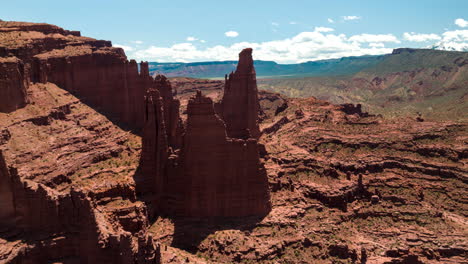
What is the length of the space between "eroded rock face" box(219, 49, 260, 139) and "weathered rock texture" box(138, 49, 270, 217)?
62.7 ft

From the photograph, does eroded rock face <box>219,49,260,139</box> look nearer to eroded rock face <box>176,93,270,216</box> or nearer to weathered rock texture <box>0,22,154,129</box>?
weathered rock texture <box>0,22,154,129</box>

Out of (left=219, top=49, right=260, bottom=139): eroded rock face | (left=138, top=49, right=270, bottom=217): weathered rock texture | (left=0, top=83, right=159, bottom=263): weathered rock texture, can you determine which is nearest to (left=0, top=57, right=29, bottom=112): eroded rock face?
(left=0, top=83, right=159, bottom=263): weathered rock texture

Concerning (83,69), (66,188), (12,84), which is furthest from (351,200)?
(12,84)

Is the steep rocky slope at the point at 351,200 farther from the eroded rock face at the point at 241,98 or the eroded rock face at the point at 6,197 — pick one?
the eroded rock face at the point at 6,197

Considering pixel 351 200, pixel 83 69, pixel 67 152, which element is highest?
pixel 83 69

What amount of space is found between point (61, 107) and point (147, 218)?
79.1ft

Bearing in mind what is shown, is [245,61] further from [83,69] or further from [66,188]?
[66,188]

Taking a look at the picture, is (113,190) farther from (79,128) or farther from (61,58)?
(61,58)

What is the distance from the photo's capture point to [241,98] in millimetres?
68000

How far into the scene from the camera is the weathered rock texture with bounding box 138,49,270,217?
46.2 m

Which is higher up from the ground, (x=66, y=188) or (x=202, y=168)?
(x=202, y=168)

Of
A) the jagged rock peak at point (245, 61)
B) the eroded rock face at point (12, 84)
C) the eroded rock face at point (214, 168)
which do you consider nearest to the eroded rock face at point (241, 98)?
the jagged rock peak at point (245, 61)

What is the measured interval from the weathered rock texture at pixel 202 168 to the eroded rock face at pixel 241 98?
19.1 metres

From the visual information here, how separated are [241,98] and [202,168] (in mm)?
24133
